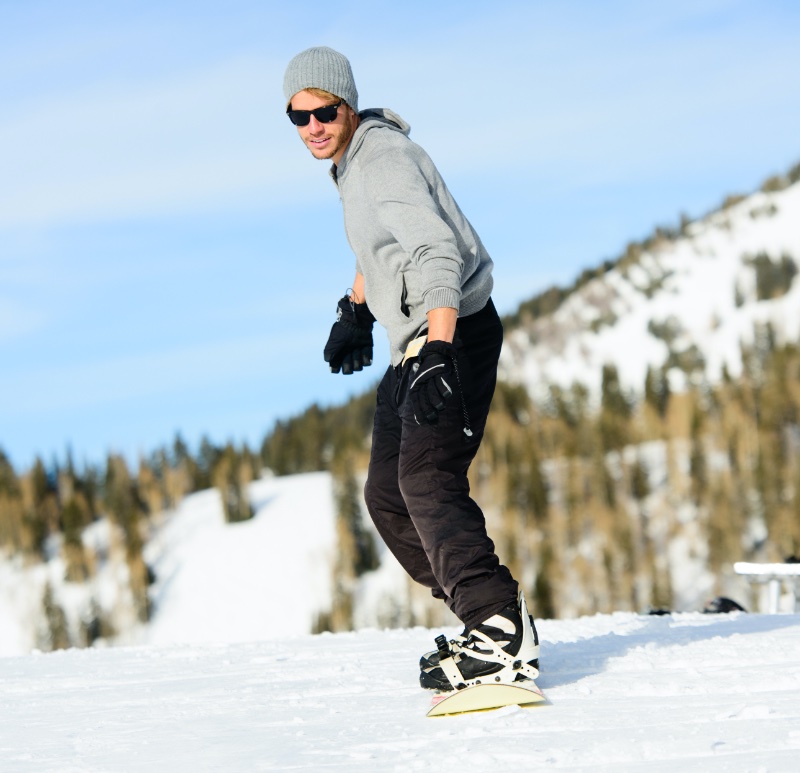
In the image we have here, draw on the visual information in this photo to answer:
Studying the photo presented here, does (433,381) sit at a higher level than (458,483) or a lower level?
higher

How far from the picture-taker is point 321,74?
12.8ft

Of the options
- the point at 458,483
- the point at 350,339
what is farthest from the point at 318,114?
the point at 458,483

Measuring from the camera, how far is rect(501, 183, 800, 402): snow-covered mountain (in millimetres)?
132625

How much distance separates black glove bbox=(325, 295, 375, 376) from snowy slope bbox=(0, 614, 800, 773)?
1.28 m

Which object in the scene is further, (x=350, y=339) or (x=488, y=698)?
(x=350, y=339)

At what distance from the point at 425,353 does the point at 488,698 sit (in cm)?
110

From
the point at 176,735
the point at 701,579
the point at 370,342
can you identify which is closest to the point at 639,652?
the point at 370,342

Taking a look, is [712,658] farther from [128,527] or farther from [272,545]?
[128,527]

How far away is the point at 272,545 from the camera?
7712cm

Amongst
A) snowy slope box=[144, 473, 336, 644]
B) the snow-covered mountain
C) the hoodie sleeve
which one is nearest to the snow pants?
the hoodie sleeve

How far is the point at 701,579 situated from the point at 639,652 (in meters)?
71.6

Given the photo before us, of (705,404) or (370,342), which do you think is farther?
(705,404)

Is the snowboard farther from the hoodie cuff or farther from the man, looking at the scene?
the hoodie cuff

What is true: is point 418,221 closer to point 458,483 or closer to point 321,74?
point 321,74
